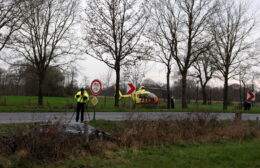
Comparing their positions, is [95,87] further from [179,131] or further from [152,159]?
[152,159]

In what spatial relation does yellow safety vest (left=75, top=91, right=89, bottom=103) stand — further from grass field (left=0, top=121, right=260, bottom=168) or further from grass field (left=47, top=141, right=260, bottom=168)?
grass field (left=47, top=141, right=260, bottom=168)

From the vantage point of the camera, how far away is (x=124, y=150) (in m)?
8.75

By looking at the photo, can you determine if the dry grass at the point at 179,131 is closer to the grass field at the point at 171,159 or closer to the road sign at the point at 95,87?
the grass field at the point at 171,159

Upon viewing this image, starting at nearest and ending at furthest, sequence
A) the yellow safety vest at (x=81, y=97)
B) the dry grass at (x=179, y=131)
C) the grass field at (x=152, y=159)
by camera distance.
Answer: the grass field at (x=152, y=159)
the dry grass at (x=179, y=131)
the yellow safety vest at (x=81, y=97)

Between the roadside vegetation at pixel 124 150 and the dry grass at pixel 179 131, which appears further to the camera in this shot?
the dry grass at pixel 179 131

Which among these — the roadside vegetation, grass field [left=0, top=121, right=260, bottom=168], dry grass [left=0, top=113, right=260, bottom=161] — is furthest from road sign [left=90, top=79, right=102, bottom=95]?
grass field [left=0, top=121, right=260, bottom=168]

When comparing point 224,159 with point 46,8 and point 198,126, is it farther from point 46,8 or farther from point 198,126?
point 46,8

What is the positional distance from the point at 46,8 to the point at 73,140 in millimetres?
21427

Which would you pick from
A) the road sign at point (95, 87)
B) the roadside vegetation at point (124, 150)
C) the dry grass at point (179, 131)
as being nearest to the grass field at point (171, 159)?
the roadside vegetation at point (124, 150)

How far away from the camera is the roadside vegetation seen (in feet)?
23.1

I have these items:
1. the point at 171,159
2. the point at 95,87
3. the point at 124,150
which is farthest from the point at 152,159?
the point at 95,87

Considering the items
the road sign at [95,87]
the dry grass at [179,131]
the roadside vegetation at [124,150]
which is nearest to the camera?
the roadside vegetation at [124,150]

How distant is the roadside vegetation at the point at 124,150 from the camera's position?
7.03 meters

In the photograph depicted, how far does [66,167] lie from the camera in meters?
6.74
